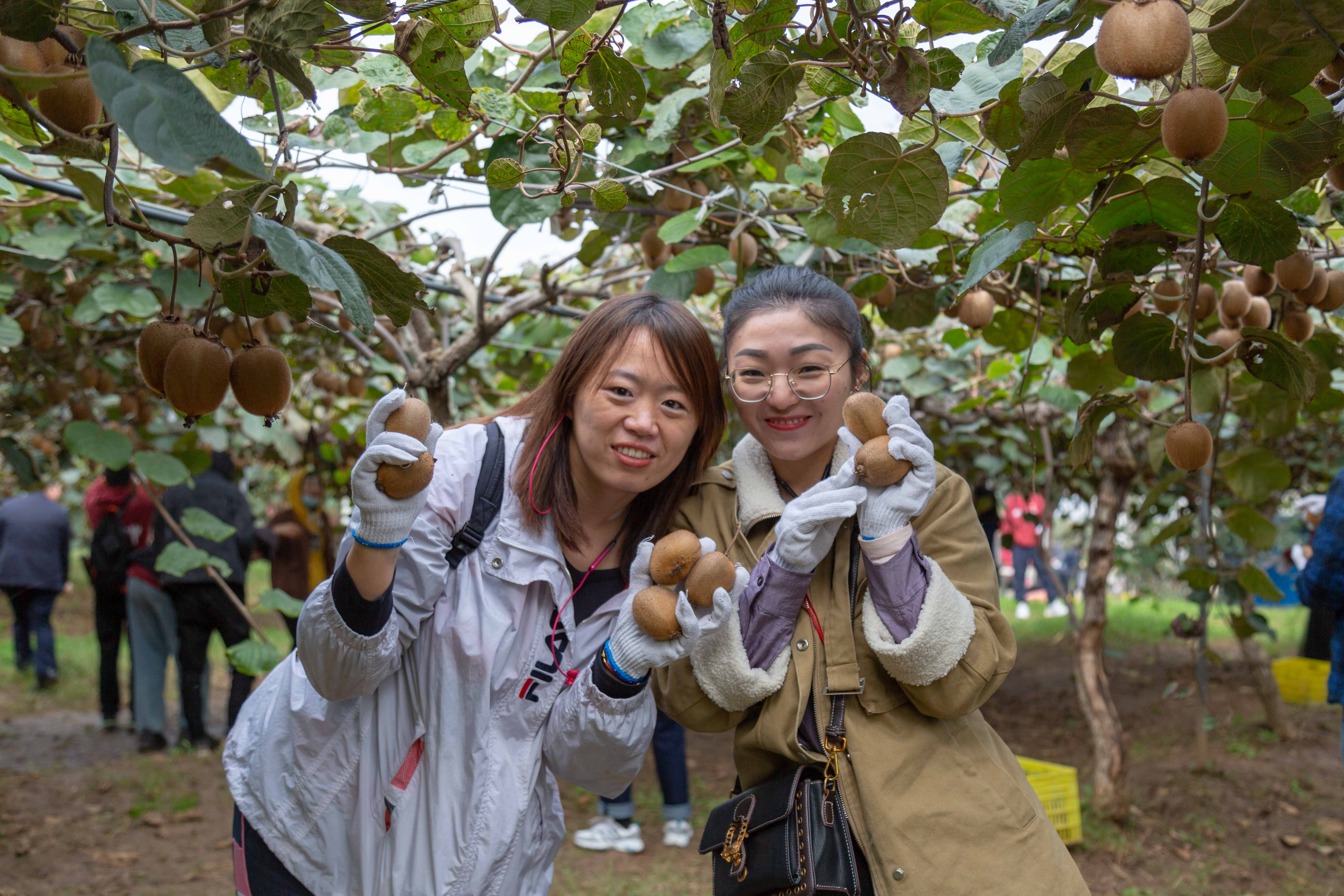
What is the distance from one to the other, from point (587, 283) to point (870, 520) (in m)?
2.65

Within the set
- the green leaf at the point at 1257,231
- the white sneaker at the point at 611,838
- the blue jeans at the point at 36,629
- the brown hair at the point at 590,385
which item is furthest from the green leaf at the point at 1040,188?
the blue jeans at the point at 36,629

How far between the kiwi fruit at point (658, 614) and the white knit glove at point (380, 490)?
0.35m

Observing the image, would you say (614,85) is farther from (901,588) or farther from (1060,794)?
(1060,794)

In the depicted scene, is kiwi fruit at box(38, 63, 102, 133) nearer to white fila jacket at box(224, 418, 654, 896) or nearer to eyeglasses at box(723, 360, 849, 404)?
white fila jacket at box(224, 418, 654, 896)

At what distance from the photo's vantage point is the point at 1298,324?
1.78m

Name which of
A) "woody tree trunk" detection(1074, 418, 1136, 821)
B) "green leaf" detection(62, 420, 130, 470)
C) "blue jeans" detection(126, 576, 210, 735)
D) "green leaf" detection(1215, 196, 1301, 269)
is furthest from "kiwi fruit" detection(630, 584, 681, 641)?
"blue jeans" detection(126, 576, 210, 735)

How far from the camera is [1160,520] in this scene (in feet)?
23.6

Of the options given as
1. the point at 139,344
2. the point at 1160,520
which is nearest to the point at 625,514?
the point at 139,344

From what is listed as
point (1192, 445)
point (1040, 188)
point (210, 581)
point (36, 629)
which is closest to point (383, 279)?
point (1040, 188)

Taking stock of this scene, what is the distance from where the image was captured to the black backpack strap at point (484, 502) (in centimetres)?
147

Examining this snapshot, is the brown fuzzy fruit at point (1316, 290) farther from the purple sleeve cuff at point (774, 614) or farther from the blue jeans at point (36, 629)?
the blue jeans at point (36, 629)

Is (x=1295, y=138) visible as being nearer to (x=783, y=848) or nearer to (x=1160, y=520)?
(x=783, y=848)

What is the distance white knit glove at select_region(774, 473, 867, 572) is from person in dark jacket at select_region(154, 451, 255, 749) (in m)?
3.63

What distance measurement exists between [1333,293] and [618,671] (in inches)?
54.9
